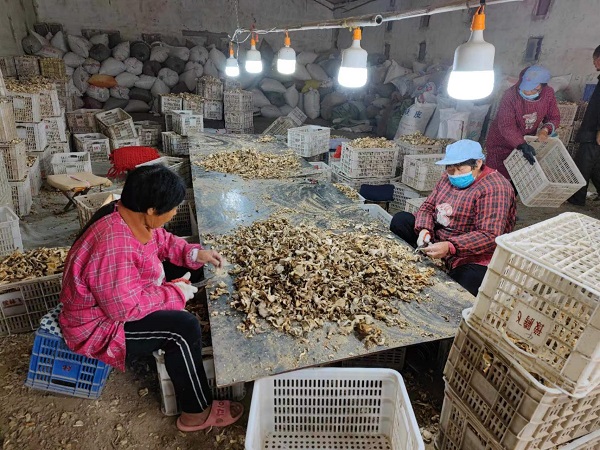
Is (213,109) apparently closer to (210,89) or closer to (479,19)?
(210,89)

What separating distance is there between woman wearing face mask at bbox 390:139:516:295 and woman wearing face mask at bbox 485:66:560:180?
80.3 inches

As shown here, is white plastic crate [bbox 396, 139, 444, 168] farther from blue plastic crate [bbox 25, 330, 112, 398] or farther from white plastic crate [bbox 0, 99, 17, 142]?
white plastic crate [bbox 0, 99, 17, 142]

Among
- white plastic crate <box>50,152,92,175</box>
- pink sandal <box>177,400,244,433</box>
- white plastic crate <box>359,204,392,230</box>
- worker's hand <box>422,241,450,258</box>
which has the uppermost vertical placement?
worker's hand <box>422,241,450,258</box>

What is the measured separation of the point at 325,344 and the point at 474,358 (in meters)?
0.64

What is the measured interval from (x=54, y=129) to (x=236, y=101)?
3838mm

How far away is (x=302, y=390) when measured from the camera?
1803 mm

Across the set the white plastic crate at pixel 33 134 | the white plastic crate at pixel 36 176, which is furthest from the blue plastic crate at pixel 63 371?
the white plastic crate at pixel 33 134

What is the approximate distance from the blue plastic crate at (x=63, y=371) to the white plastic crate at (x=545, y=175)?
416 cm

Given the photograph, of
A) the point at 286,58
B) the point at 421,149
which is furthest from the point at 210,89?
the point at 421,149

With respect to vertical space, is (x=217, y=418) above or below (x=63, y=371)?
below

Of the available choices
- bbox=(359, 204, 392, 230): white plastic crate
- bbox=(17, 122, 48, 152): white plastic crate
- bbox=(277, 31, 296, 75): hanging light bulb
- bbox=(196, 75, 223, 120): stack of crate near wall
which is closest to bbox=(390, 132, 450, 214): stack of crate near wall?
bbox=(359, 204, 392, 230): white plastic crate

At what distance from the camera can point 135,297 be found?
1839 millimetres

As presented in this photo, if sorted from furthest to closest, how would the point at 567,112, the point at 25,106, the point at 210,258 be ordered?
the point at 567,112, the point at 25,106, the point at 210,258

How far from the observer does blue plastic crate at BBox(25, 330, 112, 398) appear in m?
2.13
